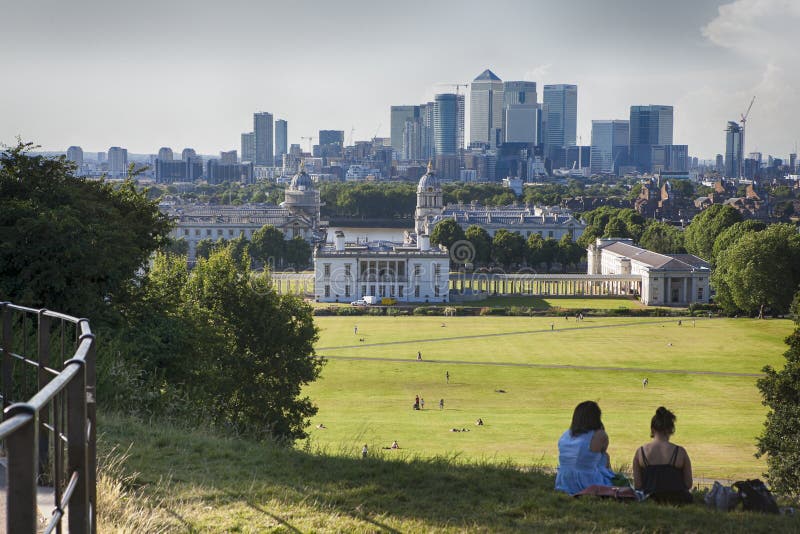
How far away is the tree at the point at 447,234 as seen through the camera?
100 meters

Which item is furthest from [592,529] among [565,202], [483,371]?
[565,202]

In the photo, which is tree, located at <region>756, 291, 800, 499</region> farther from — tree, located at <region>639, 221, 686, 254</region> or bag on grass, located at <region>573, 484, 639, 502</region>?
tree, located at <region>639, 221, 686, 254</region>

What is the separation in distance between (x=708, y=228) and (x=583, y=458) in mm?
92257

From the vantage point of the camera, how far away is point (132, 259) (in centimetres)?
2214

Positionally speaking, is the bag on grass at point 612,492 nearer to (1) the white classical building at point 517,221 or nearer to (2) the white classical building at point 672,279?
(2) the white classical building at point 672,279

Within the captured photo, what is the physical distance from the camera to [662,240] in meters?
102

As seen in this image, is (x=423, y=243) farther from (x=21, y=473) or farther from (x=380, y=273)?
(x=21, y=473)

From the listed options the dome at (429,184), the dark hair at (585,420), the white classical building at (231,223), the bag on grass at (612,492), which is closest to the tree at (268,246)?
the white classical building at (231,223)

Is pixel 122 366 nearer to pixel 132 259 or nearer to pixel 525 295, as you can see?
pixel 132 259

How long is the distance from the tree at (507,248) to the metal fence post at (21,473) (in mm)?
95166

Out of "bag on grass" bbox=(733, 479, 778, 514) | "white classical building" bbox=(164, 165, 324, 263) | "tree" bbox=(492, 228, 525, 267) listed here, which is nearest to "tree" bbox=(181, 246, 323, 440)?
"bag on grass" bbox=(733, 479, 778, 514)

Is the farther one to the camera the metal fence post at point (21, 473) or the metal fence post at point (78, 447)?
the metal fence post at point (78, 447)

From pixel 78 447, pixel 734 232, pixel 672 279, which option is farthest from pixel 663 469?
pixel 734 232

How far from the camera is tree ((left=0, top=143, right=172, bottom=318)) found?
1778 cm
